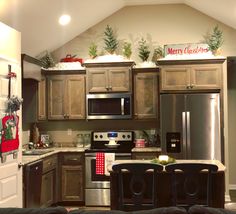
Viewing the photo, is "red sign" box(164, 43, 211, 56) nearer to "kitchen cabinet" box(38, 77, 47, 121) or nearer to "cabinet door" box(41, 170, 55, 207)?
"kitchen cabinet" box(38, 77, 47, 121)

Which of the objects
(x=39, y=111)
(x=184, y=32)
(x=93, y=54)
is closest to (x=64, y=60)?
(x=93, y=54)

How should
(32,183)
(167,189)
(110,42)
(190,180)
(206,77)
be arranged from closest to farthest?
(190,180), (167,189), (32,183), (206,77), (110,42)

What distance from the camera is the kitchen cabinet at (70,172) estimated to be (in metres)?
6.22

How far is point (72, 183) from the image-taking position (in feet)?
20.4

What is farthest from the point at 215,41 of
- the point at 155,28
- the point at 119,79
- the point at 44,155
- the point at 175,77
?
the point at 44,155

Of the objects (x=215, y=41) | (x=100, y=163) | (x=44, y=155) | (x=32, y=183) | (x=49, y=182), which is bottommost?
(x=49, y=182)

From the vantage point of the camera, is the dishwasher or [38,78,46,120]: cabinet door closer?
the dishwasher

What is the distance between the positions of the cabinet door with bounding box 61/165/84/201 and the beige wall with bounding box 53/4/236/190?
2028 millimetres

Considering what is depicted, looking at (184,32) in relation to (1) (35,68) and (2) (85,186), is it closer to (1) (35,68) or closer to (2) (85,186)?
(1) (35,68)

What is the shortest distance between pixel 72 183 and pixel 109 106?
1.39 meters

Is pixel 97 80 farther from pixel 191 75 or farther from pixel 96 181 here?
pixel 96 181

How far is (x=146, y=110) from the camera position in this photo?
20.9ft

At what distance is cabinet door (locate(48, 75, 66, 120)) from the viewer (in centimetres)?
659

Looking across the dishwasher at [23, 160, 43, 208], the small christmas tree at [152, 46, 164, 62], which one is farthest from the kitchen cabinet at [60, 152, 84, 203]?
the small christmas tree at [152, 46, 164, 62]
